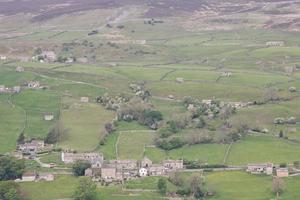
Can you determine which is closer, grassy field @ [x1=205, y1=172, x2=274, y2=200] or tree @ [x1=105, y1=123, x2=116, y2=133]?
grassy field @ [x1=205, y1=172, x2=274, y2=200]

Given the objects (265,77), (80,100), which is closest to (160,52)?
(265,77)

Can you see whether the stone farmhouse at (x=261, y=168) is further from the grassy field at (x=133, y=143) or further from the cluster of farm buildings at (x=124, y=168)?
the grassy field at (x=133, y=143)

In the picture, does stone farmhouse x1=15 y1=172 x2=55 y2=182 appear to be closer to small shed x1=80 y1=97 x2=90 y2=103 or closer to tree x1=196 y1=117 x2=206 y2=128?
tree x1=196 y1=117 x2=206 y2=128

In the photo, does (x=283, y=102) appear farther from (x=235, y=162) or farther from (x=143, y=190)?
(x=143, y=190)

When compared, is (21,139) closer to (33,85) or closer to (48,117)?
(48,117)

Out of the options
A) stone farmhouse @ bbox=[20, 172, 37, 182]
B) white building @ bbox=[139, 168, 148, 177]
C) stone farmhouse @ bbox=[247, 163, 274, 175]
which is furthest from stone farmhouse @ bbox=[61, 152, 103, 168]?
stone farmhouse @ bbox=[247, 163, 274, 175]

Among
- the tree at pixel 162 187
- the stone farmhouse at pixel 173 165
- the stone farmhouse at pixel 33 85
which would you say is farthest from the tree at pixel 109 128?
the stone farmhouse at pixel 33 85
